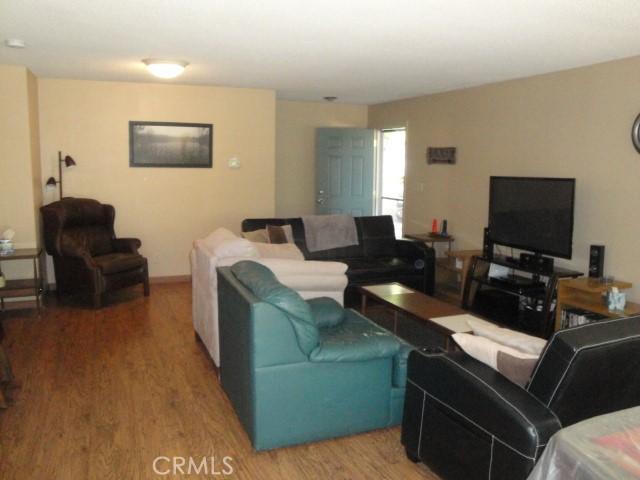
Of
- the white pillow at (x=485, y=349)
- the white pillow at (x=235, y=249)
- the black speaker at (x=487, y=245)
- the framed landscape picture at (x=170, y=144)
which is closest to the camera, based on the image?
the white pillow at (x=485, y=349)

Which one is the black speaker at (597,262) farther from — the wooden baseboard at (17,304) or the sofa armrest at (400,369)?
the wooden baseboard at (17,304)

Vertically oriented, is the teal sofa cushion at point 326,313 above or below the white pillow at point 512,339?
below

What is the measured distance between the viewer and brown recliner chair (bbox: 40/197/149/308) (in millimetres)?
5367

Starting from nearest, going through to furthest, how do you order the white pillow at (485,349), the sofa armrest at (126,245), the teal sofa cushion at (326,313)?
the white pillow at (485,349) → the teal sofa cushion at (326,313) → the sofa armrest at (126,245)

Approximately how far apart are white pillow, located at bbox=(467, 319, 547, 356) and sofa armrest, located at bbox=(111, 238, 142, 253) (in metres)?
4.29

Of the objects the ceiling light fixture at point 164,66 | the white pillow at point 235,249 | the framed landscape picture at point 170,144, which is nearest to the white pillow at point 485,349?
the white pillow at point 235,249

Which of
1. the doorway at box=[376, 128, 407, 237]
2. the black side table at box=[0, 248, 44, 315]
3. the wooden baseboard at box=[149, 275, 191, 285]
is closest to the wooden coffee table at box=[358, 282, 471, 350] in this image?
the wooden baseboard at box=[149, 275, 191, 285]

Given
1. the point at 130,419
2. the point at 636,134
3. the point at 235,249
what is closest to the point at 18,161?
the point at 235,249

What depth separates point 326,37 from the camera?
12.2ft

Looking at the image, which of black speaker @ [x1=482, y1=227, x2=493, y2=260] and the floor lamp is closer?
black speaker @ [x1=482, y1=227, x2=493, y2=260]

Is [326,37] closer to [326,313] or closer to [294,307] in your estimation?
[326,313]

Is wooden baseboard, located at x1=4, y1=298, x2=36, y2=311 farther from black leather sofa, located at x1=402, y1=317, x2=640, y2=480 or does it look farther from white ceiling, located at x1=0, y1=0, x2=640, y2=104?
black leather sofa, located at x1=402, y1=317, x2=640, y2=480

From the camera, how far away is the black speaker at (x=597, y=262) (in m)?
4.48

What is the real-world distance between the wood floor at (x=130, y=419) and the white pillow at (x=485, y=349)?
684 millimetres
